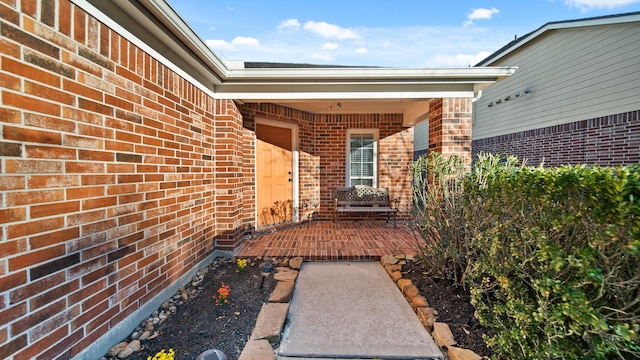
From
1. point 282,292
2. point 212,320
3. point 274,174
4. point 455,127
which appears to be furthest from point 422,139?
point 212,320

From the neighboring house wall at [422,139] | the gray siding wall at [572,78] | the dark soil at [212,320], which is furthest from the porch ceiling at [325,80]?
the neighboring house wall at [422,139]

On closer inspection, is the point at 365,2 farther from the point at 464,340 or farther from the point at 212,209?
the point at 464,340

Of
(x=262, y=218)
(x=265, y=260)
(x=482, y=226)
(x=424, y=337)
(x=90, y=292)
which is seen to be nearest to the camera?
(x=90, y=292)

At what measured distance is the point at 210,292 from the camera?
257cm

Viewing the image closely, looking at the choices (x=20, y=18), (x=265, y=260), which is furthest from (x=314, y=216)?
(x=20, y=18)

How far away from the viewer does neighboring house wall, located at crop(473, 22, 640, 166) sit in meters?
5.21

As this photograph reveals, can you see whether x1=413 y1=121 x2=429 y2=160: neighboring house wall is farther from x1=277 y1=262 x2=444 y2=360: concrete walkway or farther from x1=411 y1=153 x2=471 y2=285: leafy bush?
x1=277 y1=262 x2=444 y2=360: concrete walkway

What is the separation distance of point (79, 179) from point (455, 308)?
9.77 feet

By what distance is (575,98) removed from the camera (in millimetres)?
6129

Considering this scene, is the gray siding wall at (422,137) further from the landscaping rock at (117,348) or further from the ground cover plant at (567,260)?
the landscaping rock at (117,348)

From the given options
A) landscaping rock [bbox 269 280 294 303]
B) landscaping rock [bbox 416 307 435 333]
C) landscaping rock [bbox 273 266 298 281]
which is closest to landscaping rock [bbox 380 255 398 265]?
landscaping rock [bbox 416 307 435 333]

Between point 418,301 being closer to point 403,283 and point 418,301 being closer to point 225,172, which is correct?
point 403,283

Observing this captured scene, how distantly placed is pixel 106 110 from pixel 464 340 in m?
3.04

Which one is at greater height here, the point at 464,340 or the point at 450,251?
the point at 450,251
